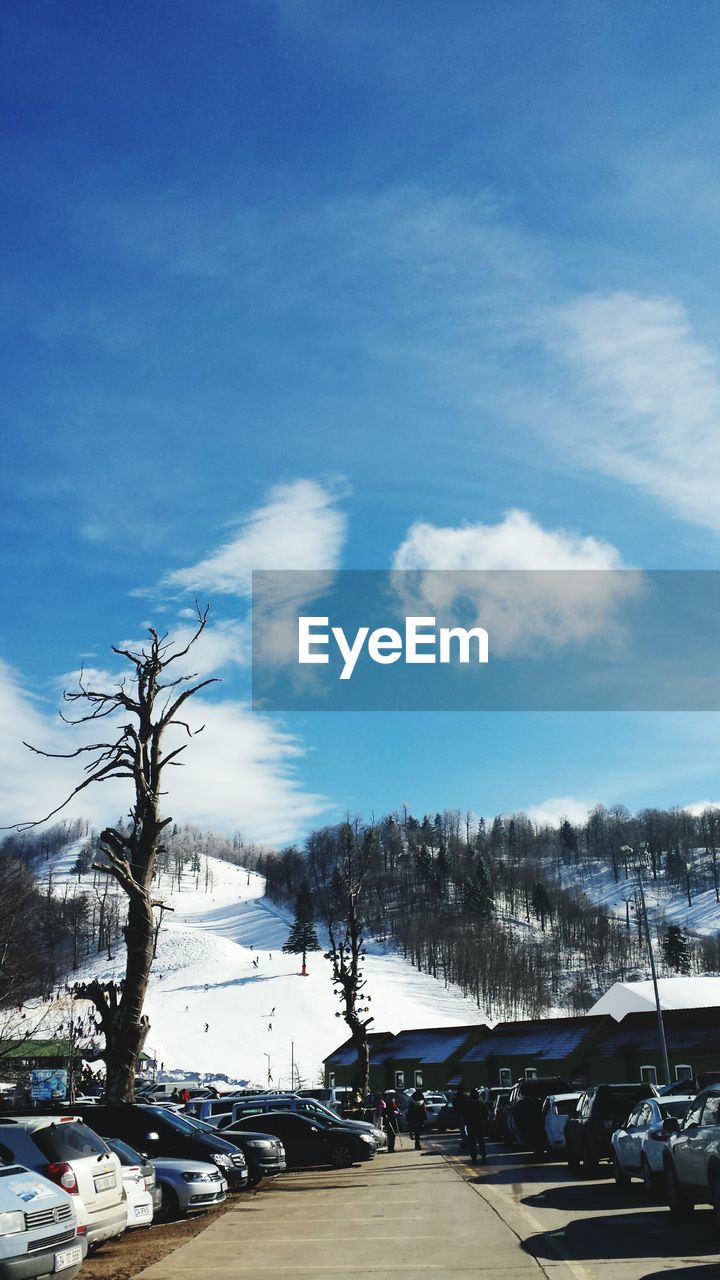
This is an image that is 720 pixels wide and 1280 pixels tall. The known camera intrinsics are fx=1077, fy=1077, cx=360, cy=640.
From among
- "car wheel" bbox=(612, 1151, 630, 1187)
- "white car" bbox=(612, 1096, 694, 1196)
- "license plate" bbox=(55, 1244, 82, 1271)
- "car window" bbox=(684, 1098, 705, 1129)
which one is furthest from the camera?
"car wheel" bbox=(612, 1151, 630, 1187)

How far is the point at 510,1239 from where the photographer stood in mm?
13039

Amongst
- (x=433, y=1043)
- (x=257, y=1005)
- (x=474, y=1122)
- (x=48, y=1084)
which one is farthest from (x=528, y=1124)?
(x=257, y=1005)

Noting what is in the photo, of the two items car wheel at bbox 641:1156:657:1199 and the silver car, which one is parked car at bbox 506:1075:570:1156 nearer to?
car wheel at bbox 641:1156:657:1199

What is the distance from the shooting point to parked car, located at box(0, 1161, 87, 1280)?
9336mm

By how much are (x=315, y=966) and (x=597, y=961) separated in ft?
155

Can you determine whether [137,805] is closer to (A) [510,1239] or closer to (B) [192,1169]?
(B) [192,1169]

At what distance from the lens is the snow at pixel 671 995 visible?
230ft

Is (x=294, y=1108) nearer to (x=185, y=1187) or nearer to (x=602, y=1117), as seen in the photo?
(x=602, y=1117)

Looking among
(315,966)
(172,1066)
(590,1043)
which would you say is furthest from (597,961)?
(590,1043)

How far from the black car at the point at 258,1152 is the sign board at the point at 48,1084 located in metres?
40.1

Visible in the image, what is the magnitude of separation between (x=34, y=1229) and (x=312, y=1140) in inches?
753

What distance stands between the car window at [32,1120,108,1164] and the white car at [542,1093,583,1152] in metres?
16.1

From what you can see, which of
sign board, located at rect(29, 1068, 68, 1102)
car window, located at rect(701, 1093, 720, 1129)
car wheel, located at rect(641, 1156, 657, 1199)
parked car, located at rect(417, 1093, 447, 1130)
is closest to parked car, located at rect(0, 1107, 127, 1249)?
car window, located at rect(701, 1093, 720, 1129)

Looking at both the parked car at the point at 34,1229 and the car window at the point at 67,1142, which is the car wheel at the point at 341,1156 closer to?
the car window at the point at 67,1142
